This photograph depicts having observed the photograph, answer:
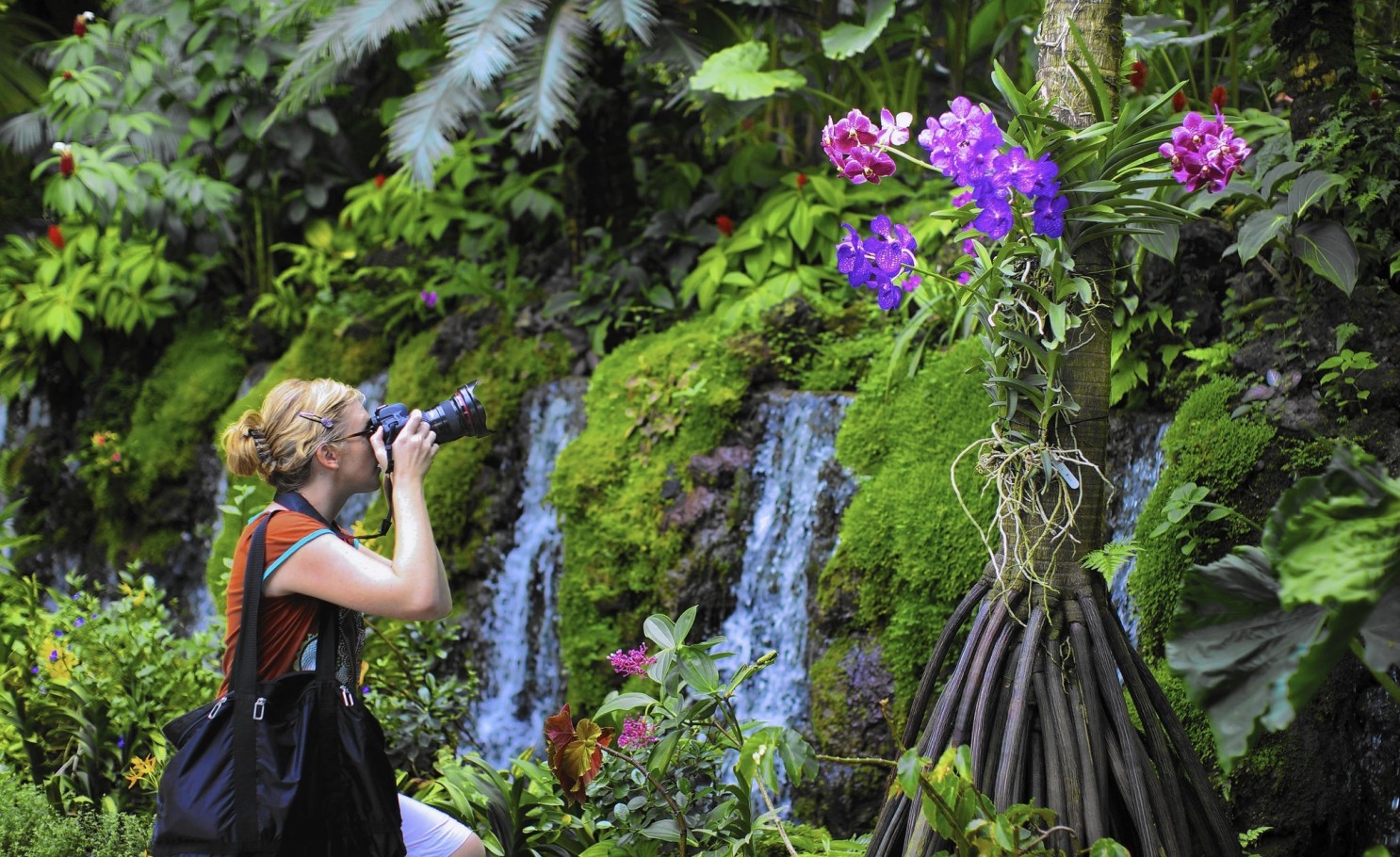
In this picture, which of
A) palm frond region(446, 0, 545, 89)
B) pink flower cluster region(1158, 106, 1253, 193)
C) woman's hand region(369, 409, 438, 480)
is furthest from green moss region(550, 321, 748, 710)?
pink flower cluster region(1158, 106, 1253, 193)

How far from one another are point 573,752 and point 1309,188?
2.47 meters

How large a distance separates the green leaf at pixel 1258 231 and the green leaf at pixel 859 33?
82.2 inches

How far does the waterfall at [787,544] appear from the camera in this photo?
394 cm

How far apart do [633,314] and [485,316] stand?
0.87 m

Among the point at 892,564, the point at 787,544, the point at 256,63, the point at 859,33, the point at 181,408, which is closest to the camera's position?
the point at 892,564

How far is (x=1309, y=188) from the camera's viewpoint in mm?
3055

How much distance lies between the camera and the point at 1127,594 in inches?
129

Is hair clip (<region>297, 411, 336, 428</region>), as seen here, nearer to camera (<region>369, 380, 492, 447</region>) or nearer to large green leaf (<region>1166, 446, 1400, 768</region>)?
camera (<region>369, 380, 492, 447</region>)

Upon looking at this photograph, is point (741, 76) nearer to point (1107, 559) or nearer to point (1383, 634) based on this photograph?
point (1107, 559)

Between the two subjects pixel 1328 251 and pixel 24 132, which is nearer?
pixel 1328 251

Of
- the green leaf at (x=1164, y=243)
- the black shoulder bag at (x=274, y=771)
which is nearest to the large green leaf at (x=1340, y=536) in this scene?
the green leaf at (x=1164, y=243)

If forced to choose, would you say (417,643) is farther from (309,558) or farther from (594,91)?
(594,91)

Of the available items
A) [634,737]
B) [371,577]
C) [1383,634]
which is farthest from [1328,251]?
[371,577]

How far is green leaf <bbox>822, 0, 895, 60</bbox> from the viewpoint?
187 inches
